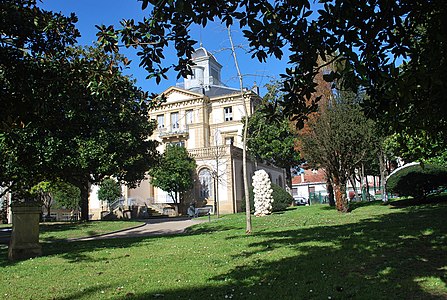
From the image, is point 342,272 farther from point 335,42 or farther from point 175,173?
point 175,173

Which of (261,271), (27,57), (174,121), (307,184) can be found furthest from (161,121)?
(261,271)

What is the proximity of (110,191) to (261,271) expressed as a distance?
1420 inches

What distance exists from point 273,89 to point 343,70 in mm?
11320

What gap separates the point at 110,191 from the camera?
3984 centimetres

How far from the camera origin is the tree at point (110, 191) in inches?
1561

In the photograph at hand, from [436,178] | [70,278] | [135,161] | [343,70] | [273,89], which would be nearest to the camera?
[343,70]

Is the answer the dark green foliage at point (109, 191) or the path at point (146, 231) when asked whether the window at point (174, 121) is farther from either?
the path at point (146, 231)

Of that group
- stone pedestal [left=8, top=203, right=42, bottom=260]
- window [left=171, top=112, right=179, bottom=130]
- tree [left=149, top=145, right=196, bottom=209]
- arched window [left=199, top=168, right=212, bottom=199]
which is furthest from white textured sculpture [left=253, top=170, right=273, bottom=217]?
window [left=171, top=112, right=179, bottom=130]

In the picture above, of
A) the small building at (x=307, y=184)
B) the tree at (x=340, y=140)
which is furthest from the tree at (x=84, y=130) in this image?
the small building at (x=307, y=184)

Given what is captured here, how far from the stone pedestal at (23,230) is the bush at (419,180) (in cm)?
1617

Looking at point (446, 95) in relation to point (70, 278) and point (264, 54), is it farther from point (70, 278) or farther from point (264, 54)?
point (70, 278)

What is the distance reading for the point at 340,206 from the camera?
20.0 meters

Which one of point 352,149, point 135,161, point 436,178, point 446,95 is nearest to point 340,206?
point 352,149

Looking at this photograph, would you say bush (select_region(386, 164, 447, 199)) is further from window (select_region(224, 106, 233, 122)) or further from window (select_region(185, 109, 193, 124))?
window (select_region(185, 109, 193, 124))
